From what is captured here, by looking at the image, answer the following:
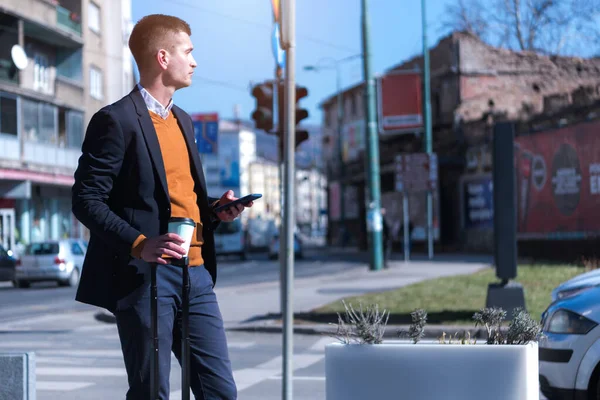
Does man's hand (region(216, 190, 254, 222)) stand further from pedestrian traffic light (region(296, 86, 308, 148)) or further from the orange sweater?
pedestrian traffic light (region(296, 86, 308, 148))

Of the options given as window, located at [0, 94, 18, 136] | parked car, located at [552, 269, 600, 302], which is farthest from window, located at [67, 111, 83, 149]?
parked car, located at [552, 269, 600, 302]

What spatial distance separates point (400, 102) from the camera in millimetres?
36250

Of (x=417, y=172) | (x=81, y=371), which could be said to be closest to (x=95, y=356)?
(x=81, y=371)

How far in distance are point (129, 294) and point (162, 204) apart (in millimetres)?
345

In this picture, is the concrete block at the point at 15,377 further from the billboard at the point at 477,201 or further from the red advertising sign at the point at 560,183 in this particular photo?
the billboard at the point at 477,201

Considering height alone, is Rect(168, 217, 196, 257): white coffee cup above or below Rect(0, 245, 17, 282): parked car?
above

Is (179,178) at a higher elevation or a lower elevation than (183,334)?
higher

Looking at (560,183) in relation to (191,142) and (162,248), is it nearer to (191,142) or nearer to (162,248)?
(191,142)

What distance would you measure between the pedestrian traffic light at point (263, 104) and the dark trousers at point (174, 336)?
367 inches

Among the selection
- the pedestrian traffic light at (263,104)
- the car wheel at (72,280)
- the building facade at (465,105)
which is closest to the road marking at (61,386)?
the pedestrian traffic light at (263,104)

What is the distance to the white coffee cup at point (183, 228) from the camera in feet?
11.3

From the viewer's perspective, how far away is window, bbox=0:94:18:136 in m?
36.8

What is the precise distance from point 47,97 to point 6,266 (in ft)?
50.0

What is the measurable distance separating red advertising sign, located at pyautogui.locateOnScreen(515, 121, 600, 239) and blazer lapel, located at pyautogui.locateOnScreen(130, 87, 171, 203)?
22.2 metres
